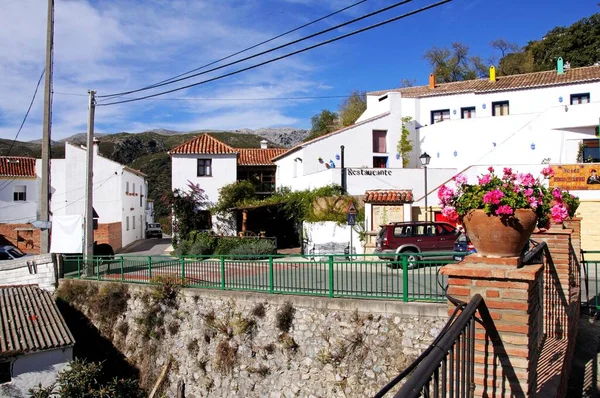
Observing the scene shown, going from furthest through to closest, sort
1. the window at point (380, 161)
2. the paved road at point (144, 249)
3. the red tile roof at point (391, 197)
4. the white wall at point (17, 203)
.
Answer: the white wall at point (17, 203)
the paved road at point (144, 249)
the window at point (380, 161)
the red tile roof at point (391, 197)

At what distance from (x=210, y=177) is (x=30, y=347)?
1802 centimetres

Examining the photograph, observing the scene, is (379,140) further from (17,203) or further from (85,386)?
(17,203)

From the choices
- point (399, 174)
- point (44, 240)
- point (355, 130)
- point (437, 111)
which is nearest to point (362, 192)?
point (399, 174)

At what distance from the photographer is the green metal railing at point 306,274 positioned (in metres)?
9.42

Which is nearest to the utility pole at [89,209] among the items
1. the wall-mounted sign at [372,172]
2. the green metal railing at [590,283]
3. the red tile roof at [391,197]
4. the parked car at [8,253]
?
the red tile roof at [391,197]

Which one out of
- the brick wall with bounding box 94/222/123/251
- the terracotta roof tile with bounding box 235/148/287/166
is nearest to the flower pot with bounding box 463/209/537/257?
the brick wall with bounding box 94/222/123/251

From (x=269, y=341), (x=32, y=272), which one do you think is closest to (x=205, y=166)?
(x=32, y=272)

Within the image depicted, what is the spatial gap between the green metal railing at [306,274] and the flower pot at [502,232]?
4.73m

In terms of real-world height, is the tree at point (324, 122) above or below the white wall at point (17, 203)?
above

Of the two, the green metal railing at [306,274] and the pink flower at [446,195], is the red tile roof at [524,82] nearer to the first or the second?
the green metal railing at [306,274]

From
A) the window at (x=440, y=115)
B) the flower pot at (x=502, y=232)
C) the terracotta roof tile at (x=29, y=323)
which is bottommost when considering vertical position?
the terracotta roof tile at (x=29, y=323)

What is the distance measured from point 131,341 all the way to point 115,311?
1376 millimetres

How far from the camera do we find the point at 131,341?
14414mm

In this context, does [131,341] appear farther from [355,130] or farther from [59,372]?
[355,130]
